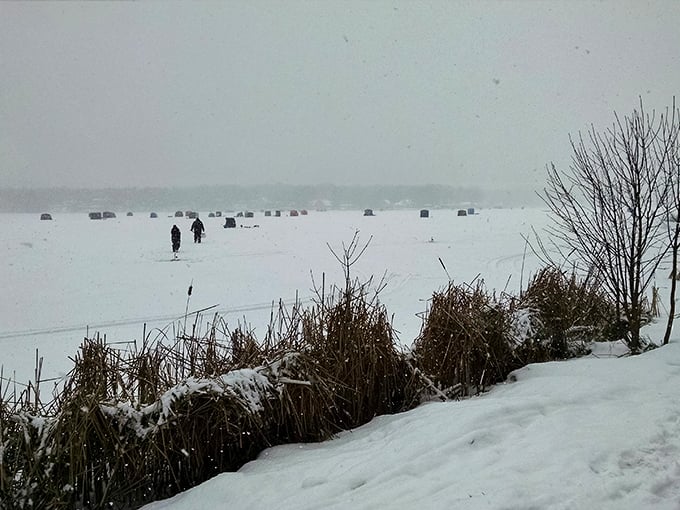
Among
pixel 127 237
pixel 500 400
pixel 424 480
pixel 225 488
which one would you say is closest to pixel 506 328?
pixel 500 400

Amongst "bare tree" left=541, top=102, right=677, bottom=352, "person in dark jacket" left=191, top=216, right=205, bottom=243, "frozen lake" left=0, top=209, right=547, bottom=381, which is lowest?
"frozen lake" left=0, top=209, right=547, bottom=381

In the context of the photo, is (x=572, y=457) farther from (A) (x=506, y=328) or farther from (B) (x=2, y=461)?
(B) (x=2, y=461)

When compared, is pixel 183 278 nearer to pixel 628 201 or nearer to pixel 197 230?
pixel 197 230

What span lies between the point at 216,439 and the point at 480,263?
2282 centimetres

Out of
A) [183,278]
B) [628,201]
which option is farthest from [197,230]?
[628,201]

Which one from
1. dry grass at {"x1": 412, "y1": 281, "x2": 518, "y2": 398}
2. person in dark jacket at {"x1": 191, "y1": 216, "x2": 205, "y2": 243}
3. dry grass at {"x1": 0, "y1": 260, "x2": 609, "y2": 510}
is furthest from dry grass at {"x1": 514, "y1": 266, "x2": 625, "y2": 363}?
person in dark jacket at {"x1": 191, "y1": 216, "x2": 205, "y2": 243}

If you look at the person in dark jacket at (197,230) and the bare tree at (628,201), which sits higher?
the bare tree at (628,201)

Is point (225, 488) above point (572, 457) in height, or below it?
below

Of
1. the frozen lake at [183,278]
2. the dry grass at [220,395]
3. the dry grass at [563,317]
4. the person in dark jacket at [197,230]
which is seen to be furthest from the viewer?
the person in dark jacket at [197,230]

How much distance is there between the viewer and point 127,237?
3994 cm

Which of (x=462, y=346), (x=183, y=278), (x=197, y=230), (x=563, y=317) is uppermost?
(x=563, y=317)

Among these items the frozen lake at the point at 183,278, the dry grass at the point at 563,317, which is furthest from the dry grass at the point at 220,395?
the frozen lake at the point at 183,278

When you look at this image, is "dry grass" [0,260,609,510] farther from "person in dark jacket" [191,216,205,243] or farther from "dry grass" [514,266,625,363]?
"person in dark jacket" [191,216,205,243]

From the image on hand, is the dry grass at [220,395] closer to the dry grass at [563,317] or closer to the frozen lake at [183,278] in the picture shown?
the dry grass at [563,317]
